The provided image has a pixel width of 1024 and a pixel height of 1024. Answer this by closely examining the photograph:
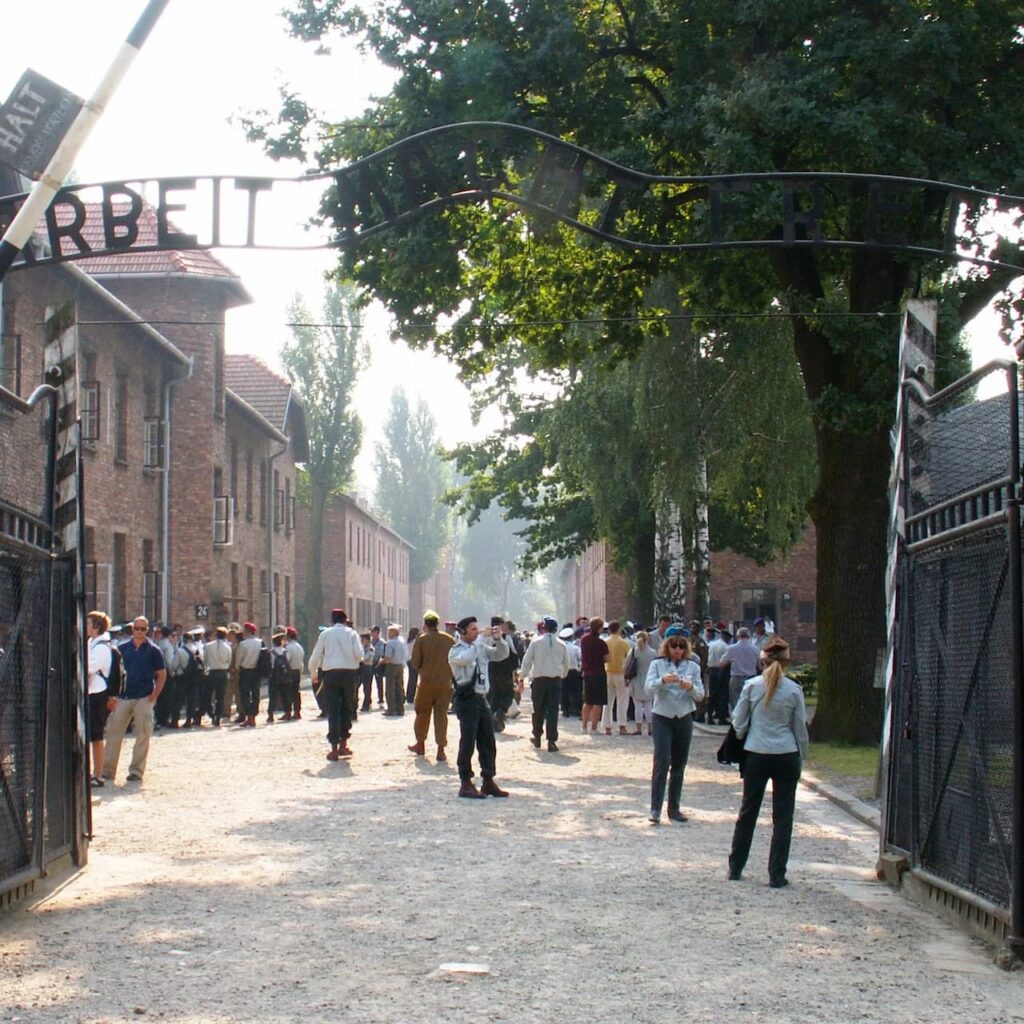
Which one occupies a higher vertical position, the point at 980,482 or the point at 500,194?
the point at 500,194

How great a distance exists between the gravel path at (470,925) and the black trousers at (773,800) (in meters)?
0.25

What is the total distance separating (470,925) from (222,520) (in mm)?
32824

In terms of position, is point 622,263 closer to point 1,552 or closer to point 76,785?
point 76,785

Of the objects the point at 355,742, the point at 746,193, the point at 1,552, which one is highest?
the point at 746,193

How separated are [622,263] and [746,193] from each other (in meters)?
5.48

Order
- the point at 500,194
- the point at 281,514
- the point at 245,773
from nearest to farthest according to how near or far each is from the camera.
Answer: the point at 500,194 → the point at 245,773 → the point at 281,514

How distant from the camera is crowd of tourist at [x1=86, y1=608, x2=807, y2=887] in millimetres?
11297

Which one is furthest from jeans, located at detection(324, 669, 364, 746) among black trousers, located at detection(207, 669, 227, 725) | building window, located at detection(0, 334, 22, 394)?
building window, located at detection(0, 334, 22, 394)

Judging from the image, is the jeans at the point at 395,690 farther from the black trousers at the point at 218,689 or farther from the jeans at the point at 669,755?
the jeans at the point at 669,755

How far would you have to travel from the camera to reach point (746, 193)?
1731cm

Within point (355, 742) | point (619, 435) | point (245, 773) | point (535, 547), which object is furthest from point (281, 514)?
point (245, 773)

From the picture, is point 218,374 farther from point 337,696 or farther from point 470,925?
point 470,925

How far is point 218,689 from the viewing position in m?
29.9

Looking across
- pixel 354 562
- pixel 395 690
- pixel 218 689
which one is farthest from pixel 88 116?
pixel 354 562
